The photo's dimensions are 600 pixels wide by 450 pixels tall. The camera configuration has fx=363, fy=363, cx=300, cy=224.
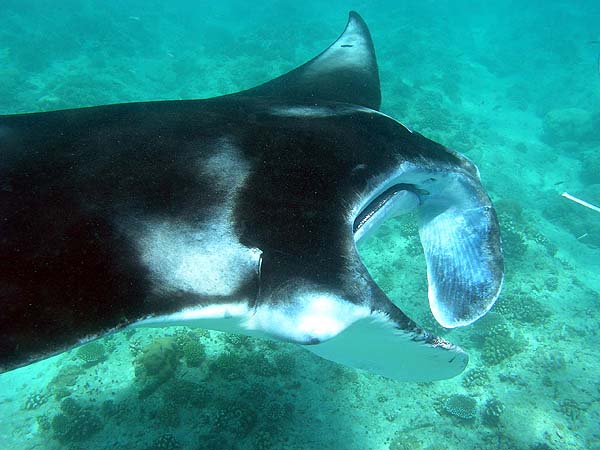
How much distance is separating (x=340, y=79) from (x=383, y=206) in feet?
7.76

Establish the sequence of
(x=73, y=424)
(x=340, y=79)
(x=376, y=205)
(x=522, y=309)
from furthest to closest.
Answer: (x=522, y=309) < (x=73, y=424) < (x=340, y=79) < (x=376, y=205)

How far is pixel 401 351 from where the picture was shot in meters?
2.00

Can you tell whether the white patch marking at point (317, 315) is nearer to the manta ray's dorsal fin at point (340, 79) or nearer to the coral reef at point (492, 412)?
the manta ray's dorsal fin at point (340, 79)

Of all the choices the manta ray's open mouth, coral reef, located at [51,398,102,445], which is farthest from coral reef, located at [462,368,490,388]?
coral reef, located at [51,398,102,445]

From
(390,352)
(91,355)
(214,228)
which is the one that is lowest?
(91,355)

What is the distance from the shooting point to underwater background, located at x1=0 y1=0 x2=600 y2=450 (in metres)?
5.82

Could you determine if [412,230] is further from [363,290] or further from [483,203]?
[363,290]

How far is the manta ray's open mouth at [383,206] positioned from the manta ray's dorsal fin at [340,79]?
1520mm

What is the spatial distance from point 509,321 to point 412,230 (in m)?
3.36

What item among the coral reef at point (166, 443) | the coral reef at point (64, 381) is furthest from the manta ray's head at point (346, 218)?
→ the coral reef at point (64, 381)

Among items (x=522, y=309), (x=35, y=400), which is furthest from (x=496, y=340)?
(x=35, y=400)

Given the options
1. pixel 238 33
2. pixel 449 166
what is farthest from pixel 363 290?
pixel 238 33

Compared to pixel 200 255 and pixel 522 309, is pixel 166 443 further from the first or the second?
pixel 522 309

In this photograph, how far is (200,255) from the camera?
1702 millimetres
